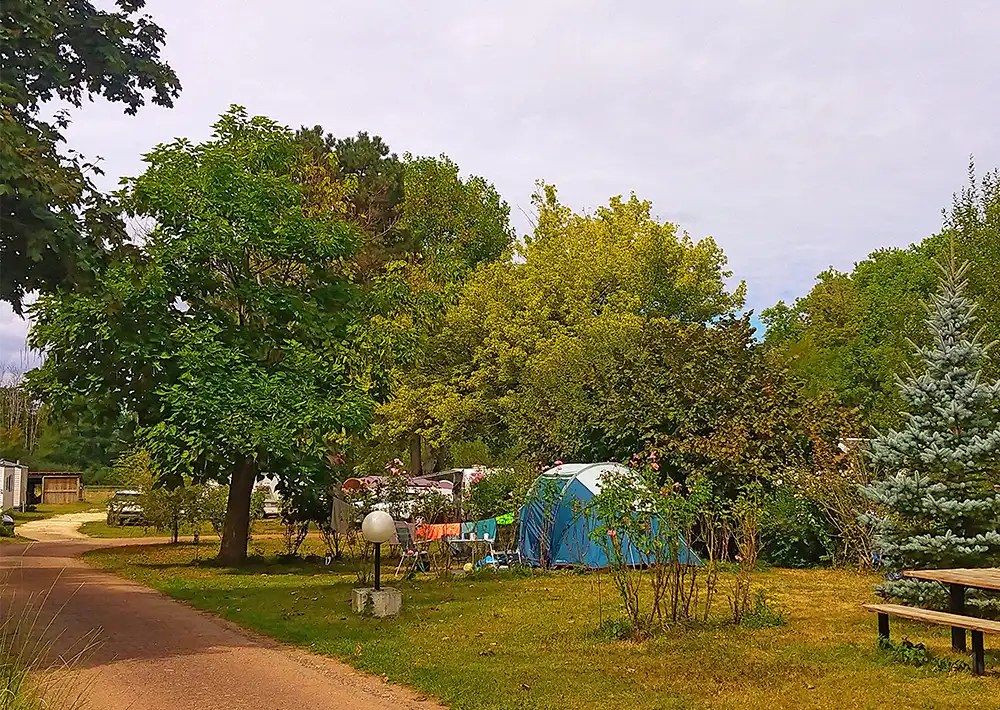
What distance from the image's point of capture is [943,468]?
30.6 ft

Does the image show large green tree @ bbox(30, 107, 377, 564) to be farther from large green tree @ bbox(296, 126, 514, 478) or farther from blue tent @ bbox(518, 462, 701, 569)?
large green tree @ bbox(296, 126, 514, 478)

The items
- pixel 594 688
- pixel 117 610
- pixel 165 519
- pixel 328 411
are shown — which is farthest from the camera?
pixel 165 519

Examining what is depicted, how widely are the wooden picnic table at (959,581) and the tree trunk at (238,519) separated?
12768 millimetres

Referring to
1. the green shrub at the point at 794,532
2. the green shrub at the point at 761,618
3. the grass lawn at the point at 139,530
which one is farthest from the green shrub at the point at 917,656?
the grass lawn at the point at 139,530

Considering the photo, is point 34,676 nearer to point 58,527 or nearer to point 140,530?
point 140,530

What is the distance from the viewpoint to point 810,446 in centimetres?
1878

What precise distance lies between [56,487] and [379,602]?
142 feet

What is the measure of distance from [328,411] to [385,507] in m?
1.89

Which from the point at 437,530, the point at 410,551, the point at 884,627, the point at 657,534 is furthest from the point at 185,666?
the point at 437,530

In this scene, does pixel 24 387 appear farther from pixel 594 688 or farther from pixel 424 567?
pixel 594 688

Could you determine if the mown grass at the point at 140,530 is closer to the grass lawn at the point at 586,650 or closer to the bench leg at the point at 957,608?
the grass lawn at the point at 586,650

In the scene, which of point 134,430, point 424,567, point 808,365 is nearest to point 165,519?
point 134,430

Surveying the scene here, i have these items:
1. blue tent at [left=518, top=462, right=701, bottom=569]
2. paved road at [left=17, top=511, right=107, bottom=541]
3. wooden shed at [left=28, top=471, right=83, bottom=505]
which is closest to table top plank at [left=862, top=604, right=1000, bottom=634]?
blue tent at [left=518, top=462, right=701, bottom=569]

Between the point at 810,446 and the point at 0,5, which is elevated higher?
the point at 0,5
